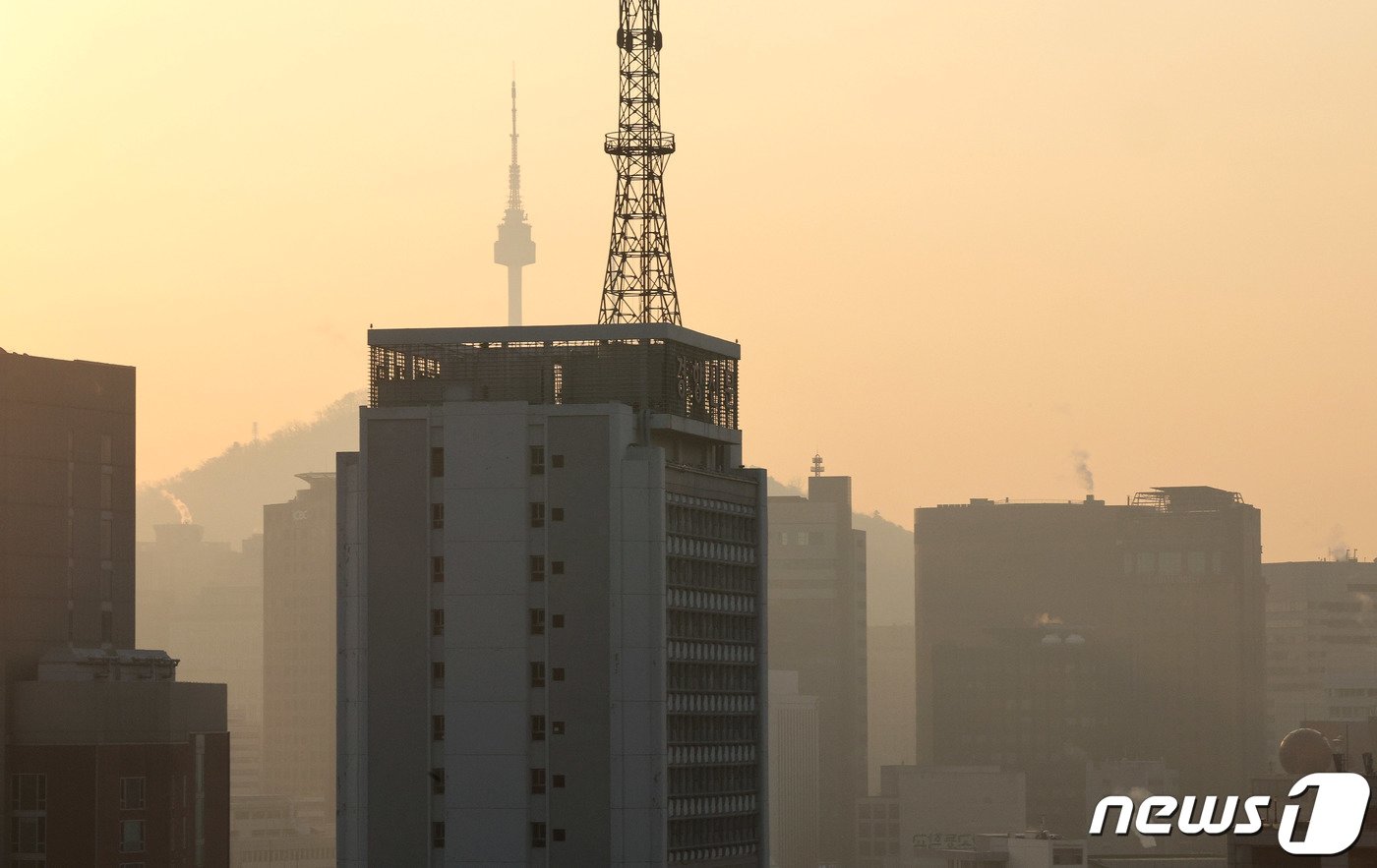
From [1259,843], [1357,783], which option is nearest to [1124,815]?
[1357,783]

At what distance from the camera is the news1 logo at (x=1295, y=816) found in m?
117

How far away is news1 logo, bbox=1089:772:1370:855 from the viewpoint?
117062mm

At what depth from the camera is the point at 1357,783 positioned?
12788 centimetres

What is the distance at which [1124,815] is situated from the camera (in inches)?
5010

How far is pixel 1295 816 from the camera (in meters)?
136

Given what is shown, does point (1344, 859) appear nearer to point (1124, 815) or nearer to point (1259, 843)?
point (1259, 843)

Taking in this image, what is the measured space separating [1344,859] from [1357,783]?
11791 mm

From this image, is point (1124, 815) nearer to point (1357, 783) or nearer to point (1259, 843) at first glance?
point (1357, 783)

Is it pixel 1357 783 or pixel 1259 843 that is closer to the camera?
pixel 1357 783

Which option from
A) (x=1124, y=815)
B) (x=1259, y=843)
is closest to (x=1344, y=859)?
(x=1259, y=843)

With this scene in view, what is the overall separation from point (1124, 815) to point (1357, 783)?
10237mm

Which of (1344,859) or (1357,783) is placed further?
(1344,859)

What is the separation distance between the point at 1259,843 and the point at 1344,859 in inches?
256

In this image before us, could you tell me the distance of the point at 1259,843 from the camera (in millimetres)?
144375
